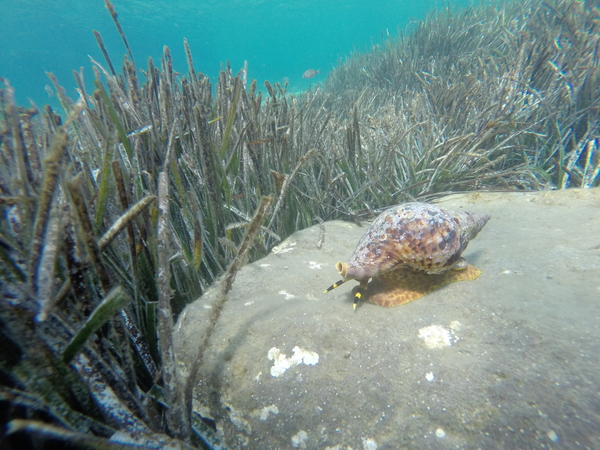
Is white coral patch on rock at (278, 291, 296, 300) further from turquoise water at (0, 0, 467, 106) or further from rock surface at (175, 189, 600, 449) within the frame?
turquoise water at (0, 0, 467, 106)

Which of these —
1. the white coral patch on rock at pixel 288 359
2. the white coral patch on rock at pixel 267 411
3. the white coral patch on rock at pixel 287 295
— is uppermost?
the white coral patch on rock at pixel 287 295

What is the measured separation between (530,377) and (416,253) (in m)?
0.74

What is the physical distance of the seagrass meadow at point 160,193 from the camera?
84cm

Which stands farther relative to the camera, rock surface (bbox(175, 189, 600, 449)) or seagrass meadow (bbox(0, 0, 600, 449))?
rock surface (bbox(175, 189, 600, 449))

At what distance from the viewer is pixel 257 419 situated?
1.27m

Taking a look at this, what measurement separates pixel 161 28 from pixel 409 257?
82.7 metres

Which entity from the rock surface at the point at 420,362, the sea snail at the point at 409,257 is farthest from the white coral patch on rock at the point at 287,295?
the sea snail at the point at 409,257

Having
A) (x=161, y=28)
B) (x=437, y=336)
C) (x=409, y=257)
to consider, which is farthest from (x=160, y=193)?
(x=161, y=28)

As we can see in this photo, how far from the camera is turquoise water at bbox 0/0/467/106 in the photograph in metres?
45.2

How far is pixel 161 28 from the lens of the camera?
205 feet

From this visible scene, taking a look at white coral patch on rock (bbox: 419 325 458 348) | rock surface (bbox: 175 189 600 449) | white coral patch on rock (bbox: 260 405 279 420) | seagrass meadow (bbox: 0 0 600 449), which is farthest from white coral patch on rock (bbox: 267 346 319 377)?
white coral patch on rock (bbox: 419 325 458 348)

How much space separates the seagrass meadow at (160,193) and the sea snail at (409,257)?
2.43 feet

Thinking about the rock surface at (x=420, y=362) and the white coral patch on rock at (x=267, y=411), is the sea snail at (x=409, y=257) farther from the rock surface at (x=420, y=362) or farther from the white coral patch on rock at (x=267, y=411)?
the white coral patch on rock at (x=267, y=411)

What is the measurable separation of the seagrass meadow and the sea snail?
2.43 ft
